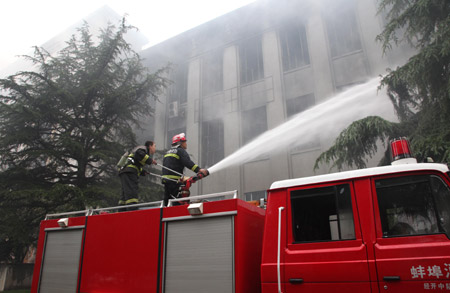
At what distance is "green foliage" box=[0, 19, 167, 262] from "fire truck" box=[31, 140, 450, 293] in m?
6.82

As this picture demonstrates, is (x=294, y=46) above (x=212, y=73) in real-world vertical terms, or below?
below

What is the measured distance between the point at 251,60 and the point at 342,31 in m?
4.77

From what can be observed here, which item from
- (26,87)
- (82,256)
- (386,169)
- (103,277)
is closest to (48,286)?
(82,256)

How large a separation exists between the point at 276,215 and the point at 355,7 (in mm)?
13907

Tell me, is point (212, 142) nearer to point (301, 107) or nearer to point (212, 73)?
point (212, 73)

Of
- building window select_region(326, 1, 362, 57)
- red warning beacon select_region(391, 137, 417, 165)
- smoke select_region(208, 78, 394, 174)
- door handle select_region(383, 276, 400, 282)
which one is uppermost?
building window select_region(326, 1, 362, 57)

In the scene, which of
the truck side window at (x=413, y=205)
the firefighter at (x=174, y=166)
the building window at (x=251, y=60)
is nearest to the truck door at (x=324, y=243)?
the truck side window at (x=413, y=205)

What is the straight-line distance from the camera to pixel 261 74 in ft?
52.5

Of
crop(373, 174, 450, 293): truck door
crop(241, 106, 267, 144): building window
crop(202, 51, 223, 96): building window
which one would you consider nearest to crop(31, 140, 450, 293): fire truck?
crop(373, 174, 450, 293): truck door

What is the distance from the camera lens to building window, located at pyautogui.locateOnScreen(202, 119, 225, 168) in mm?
16188

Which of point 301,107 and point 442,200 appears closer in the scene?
point 442,200

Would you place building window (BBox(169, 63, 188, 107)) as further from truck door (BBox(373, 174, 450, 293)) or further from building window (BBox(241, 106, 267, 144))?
truck door (BBox(373, 174, 450, 293))

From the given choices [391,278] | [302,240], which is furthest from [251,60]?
[391,278]

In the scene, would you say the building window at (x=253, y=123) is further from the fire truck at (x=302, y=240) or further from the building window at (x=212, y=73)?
the fire truck at (x=302, y=240)
